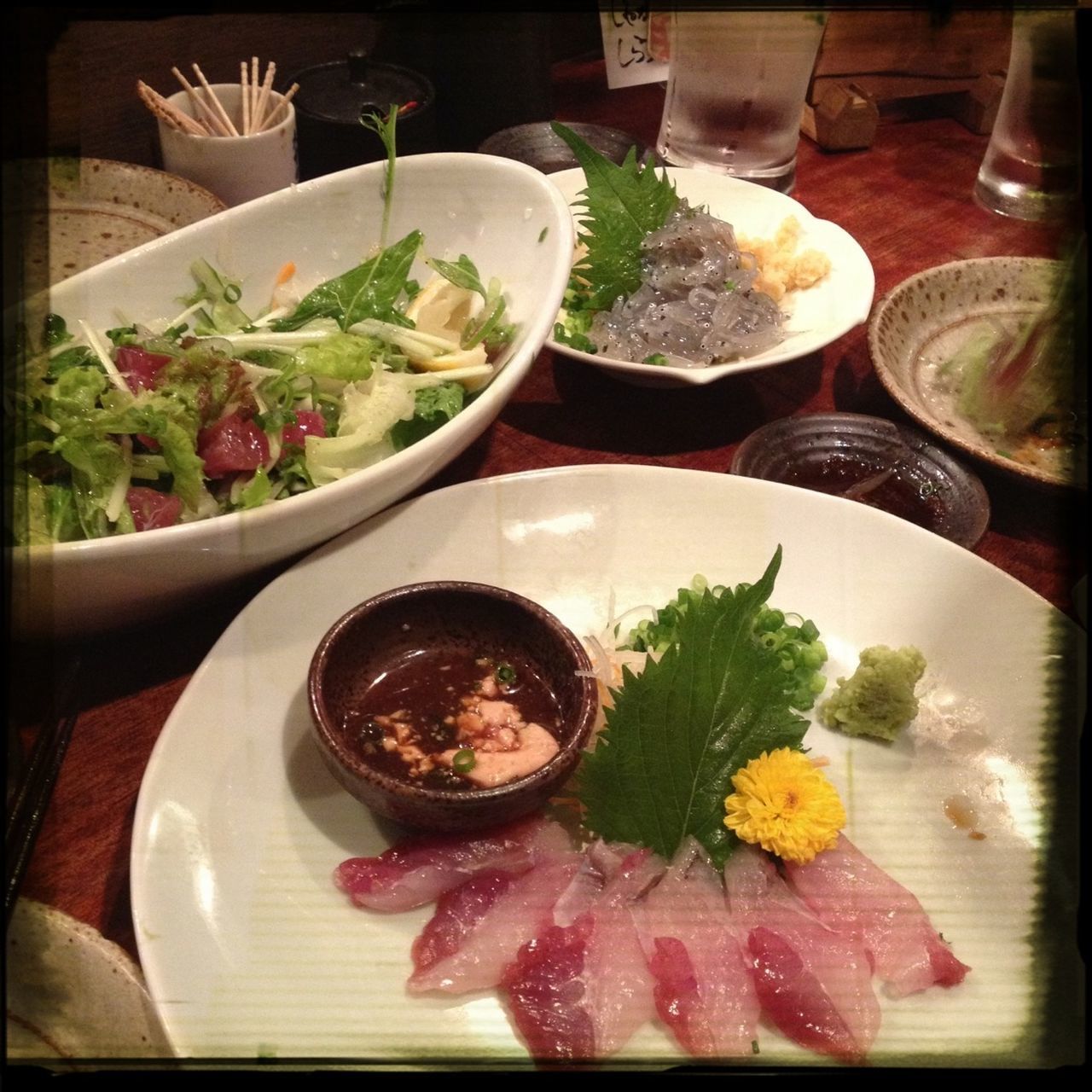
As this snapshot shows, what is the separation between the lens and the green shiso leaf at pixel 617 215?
5.76 ft

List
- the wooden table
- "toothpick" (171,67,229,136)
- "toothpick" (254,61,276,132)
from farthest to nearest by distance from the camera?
"toothpick" (171,67,229,136), "toothpick" (254,61,276,132), the wooden table

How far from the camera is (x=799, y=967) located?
971mm

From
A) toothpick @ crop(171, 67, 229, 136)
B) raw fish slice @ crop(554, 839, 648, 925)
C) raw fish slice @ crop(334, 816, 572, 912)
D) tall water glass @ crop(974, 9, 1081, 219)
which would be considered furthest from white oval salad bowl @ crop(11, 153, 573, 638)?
tall water glass @ crop(974, 9, 1081, 219)

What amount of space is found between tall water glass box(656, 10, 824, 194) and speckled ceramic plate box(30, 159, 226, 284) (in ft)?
2.61

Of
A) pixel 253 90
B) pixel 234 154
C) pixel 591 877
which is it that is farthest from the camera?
pixel 234 154

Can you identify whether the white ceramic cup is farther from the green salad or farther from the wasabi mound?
the wasabi mound

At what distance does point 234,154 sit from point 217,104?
9cm

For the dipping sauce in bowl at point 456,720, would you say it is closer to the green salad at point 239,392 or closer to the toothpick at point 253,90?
the green salad at point 239,392

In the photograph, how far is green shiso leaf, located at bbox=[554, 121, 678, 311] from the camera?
1.76 m

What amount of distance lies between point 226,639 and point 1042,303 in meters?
1.07

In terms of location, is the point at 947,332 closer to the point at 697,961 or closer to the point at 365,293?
the point at 365,293

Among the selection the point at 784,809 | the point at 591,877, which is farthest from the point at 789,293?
the point at 591,877

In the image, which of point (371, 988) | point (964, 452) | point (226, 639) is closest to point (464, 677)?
point (226, 639)

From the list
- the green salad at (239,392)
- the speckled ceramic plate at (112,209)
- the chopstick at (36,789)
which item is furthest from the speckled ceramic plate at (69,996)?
the speckled ceramic plate at (112,209)
